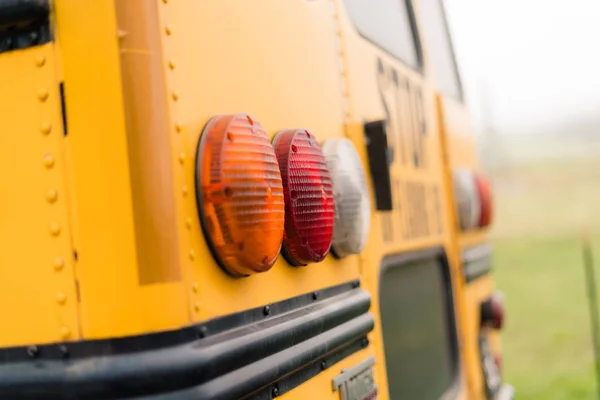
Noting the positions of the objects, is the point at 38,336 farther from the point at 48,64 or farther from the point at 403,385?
the point at 403,385

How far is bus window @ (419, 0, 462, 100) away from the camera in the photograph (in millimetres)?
2775

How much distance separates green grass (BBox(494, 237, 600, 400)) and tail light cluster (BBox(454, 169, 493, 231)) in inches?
140

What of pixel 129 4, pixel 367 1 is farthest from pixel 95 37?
pixel 367 1

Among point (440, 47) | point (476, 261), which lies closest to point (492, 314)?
point (476, 261)

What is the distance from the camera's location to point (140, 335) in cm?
98

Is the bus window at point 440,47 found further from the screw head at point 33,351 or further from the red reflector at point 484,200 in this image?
the screw head at point 33,351

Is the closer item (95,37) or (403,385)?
(95,37)

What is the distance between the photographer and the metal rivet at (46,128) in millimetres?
1015

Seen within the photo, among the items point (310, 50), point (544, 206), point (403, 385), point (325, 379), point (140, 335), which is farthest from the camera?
point (544, 206)

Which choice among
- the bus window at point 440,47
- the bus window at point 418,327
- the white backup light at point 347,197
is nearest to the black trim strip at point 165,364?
the white backup light at point 347,197

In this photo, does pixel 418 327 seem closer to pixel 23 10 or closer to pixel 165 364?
pixel 165 364

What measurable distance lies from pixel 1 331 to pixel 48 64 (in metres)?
0.35

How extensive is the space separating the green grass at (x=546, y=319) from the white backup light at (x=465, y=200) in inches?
148

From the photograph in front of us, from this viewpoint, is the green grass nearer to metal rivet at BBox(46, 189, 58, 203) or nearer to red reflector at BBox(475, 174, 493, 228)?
red reflector at BBox(475, 174, 493, 228)
